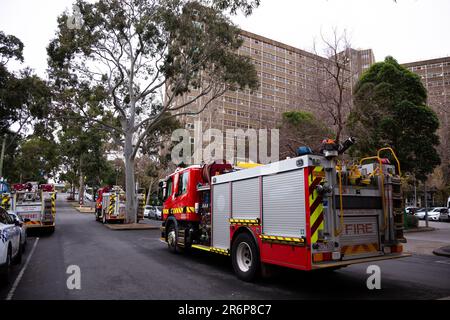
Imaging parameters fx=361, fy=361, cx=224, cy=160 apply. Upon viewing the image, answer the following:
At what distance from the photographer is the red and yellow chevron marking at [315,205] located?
6270 millimetres

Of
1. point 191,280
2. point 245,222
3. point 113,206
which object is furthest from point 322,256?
point 113,206

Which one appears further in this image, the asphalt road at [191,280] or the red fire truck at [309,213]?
the asphalt road at [191,280]

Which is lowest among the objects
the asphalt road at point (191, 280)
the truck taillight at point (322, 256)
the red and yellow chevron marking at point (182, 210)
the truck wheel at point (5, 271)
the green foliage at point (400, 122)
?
the asphalt road at point (191, 280)

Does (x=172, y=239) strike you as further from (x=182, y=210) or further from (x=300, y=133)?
(x=300, y=133)

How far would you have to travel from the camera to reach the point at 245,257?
8.09 metres

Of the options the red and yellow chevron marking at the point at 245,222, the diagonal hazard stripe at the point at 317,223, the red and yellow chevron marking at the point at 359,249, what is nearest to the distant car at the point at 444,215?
the red and yellow chevron marking at the point at 359,249

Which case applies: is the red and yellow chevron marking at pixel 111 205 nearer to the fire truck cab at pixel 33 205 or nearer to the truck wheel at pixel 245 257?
the fire truck cab at pixel 33 205

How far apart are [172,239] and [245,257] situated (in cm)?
430

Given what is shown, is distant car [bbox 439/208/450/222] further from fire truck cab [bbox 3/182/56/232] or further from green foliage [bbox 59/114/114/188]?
fire truck cab [bbox 3/182/56/232]

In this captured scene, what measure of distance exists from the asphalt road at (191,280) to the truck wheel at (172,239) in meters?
0.24

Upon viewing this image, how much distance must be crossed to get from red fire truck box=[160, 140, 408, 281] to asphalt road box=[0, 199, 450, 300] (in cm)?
62

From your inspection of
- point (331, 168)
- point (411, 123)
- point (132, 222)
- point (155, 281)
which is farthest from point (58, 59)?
point (411, 123)

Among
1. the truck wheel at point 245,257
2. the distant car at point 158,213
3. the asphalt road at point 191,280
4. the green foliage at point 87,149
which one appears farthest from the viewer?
the distant car at point 158,213
